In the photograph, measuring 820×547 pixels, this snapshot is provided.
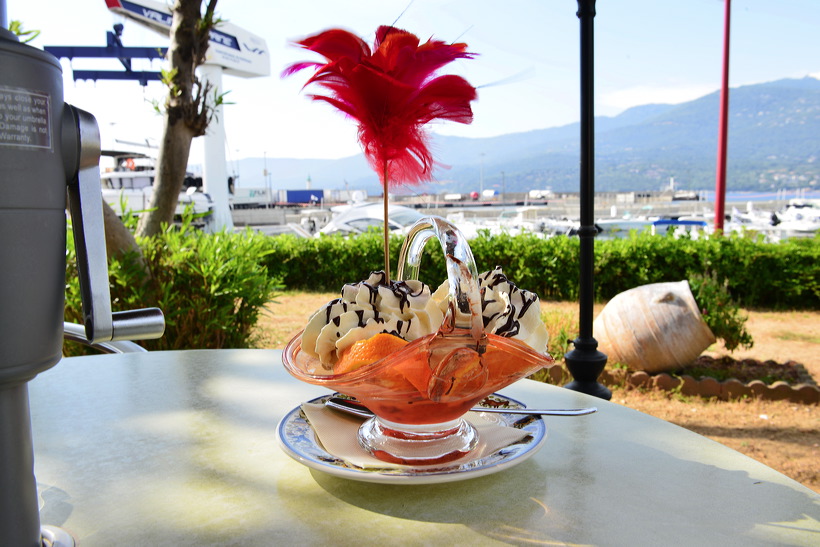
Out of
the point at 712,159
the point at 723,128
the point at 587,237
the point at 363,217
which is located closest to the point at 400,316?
the point at 587,237

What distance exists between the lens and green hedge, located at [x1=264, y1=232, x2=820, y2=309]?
6.57 m

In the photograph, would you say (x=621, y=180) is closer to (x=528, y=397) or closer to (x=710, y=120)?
(x=710, y=120)

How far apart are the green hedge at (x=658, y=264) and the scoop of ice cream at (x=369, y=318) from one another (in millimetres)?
5614

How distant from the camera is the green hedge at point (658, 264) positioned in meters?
6.57

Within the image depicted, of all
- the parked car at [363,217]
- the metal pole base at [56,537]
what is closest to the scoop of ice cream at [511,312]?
the metal pole base at [56,537]

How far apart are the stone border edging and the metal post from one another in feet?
6.97

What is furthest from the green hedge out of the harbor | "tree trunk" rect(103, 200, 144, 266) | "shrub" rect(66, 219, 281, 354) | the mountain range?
the mountain range

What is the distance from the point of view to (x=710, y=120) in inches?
7830

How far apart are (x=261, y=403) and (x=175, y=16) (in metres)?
3.42

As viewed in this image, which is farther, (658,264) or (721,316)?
(658,264)

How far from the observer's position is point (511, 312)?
685mm

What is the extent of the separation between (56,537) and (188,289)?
293 centimetres

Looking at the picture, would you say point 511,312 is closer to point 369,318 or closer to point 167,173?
point 369,318

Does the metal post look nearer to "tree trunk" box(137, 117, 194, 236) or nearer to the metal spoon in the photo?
the metal spoon
